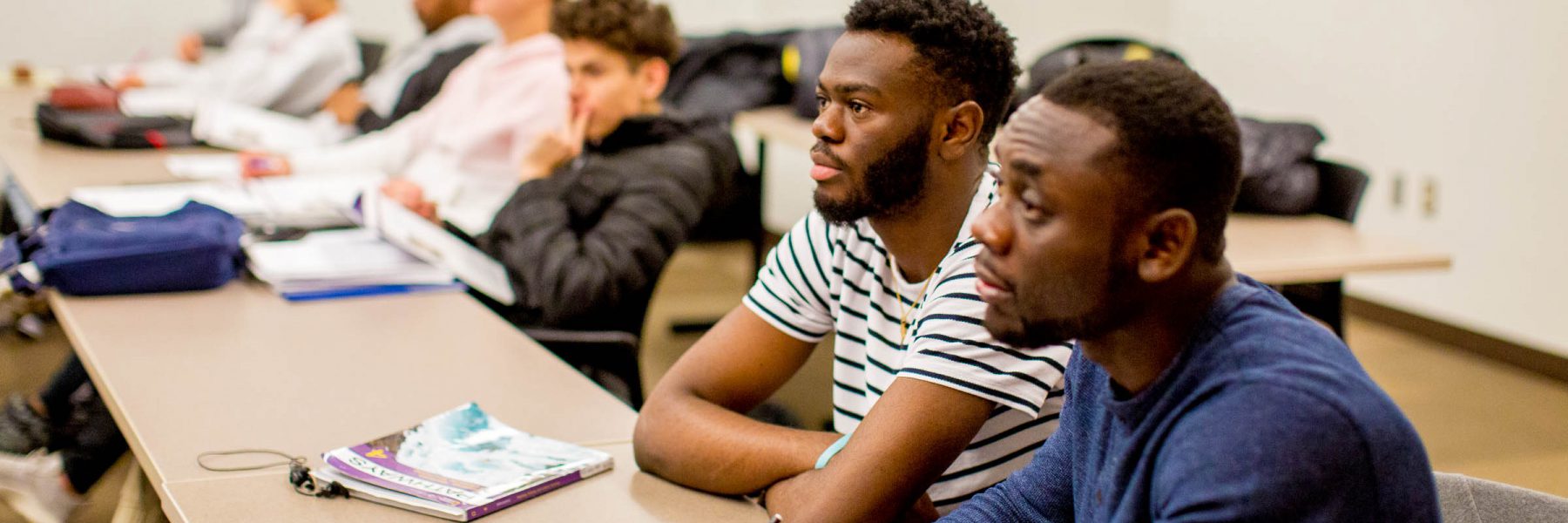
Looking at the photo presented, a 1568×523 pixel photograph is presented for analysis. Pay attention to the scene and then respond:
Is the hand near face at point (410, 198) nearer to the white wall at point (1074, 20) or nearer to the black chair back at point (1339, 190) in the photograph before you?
the black chair back at point (1339, 190)

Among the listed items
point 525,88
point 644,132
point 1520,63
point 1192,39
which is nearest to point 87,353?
point 644,132

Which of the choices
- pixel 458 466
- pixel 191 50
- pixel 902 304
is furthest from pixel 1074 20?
pixel 458 466

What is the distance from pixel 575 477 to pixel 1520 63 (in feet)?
12.2

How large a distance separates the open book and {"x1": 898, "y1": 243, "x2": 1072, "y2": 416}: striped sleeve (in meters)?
0.42

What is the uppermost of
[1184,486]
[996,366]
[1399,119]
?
[1184,486]

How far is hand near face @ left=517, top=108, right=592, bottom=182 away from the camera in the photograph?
2.71 meters

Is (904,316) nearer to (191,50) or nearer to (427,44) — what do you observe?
(427,44)

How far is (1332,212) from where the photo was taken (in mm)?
3160

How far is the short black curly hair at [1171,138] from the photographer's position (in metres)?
0.94

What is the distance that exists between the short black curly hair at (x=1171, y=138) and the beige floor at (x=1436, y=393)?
1.94 meters

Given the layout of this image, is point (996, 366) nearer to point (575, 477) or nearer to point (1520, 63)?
point (575, 477)

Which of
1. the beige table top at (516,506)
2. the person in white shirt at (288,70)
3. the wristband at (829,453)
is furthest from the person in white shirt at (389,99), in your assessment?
the wristband at (829,453)

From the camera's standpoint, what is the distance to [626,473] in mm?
1579

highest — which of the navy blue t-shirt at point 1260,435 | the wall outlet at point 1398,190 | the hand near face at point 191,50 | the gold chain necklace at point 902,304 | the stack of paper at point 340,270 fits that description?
the navy blue t-shirt at point 1260,435
